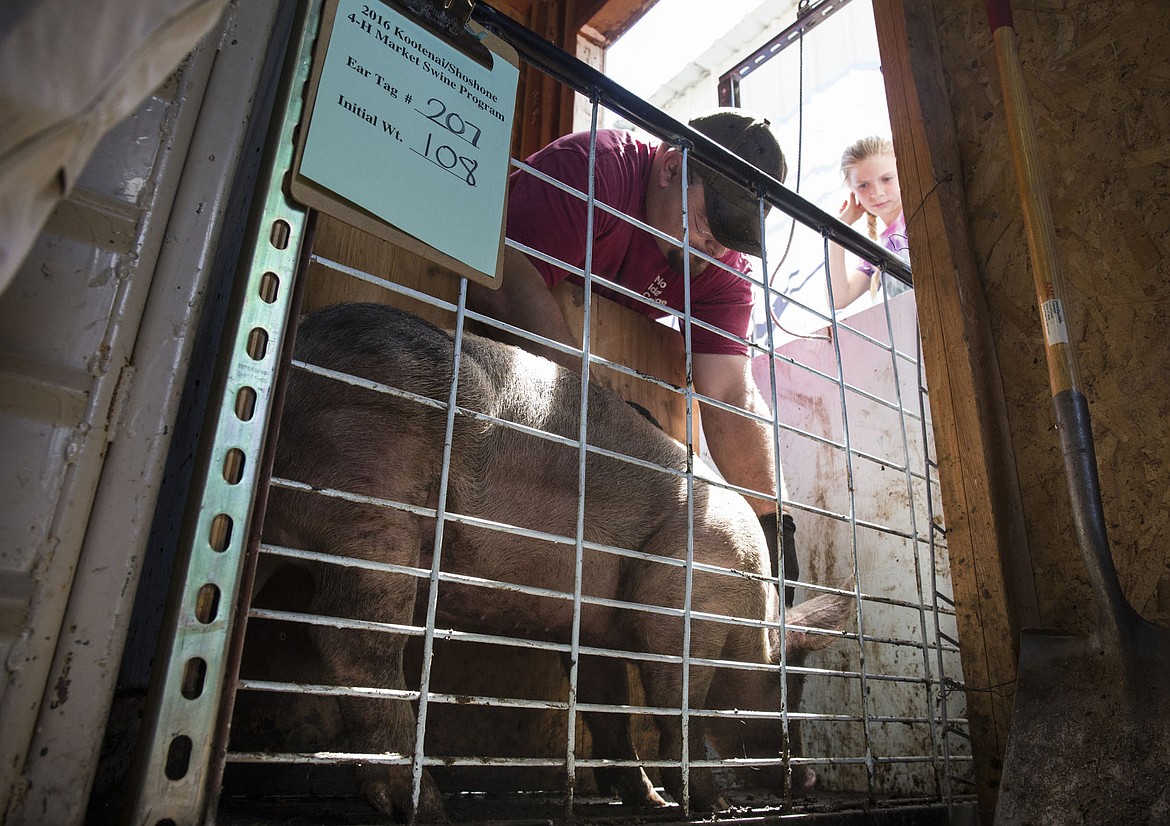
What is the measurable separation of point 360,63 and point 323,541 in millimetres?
834

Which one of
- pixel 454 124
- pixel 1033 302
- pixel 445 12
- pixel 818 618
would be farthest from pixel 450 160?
pixel 818 618

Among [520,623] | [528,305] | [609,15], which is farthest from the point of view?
[609,15]

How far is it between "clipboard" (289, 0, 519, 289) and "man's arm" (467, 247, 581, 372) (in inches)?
31.6

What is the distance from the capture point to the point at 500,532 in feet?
6.16

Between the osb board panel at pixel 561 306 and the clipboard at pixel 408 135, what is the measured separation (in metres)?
0.52

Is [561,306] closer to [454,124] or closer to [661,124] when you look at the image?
[661,124]

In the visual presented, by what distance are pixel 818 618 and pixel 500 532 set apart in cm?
112

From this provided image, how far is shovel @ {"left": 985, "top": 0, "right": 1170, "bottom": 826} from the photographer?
1247 mm

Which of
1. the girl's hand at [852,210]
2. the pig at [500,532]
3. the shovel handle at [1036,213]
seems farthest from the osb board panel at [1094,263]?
the girl's hand at [852,210]

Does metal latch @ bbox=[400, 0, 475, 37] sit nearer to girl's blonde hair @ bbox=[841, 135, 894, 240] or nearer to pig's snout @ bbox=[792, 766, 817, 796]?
pig's snout @ bbox=[792, 766, 817, 796]

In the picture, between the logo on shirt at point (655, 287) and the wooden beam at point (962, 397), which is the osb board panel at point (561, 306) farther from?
the wooden beam at point (962, 397)

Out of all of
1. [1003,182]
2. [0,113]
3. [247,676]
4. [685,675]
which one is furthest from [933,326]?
[0,113]

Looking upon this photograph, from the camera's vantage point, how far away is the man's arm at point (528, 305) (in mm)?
2203

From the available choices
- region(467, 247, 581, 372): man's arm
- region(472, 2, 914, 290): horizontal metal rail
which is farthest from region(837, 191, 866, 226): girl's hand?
region(467, 247, 581, 372): man's arm
